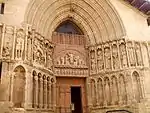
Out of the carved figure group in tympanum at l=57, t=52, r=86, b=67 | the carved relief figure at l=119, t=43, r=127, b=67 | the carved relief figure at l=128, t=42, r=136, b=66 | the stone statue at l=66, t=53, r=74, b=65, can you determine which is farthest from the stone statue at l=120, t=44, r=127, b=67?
the stone statue at l=66, t=53, r=74, b=65

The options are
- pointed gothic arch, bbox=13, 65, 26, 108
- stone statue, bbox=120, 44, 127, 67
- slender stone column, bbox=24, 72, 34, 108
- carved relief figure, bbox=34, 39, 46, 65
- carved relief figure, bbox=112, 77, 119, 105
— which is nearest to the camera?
pointed gothic arch, bbox=13, 65, 26, 108

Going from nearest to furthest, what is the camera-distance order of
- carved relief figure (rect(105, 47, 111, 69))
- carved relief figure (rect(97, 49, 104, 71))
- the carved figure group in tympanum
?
carved relief figure (rect(105, 47, 111, 69))
carved relief figure (rect(97, 49, 104, 71))
the carved figure group in tympanum

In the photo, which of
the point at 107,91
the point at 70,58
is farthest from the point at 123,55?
the point at 70,58

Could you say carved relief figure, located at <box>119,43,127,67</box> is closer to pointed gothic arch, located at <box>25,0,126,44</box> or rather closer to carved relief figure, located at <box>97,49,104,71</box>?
pointed gothic arch, located at <box>25,0,126,44</box>

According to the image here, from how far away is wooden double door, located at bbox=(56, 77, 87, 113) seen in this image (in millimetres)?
9242

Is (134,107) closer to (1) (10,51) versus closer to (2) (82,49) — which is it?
(2) (82,49)

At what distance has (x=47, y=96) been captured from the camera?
858cm

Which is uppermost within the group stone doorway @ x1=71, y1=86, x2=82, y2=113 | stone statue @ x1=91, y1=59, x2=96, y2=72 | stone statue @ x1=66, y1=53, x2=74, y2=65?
stone statue @ x1=66, y1=53, x2=74, y2=65

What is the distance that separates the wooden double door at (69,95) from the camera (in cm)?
924

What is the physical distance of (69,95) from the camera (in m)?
9.48

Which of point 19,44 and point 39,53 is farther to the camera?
point 39,53

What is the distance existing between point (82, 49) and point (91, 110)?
3154 mm

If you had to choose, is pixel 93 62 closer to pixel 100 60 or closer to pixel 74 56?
pixel 100 60

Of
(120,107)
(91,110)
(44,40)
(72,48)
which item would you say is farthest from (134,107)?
(44,40)
